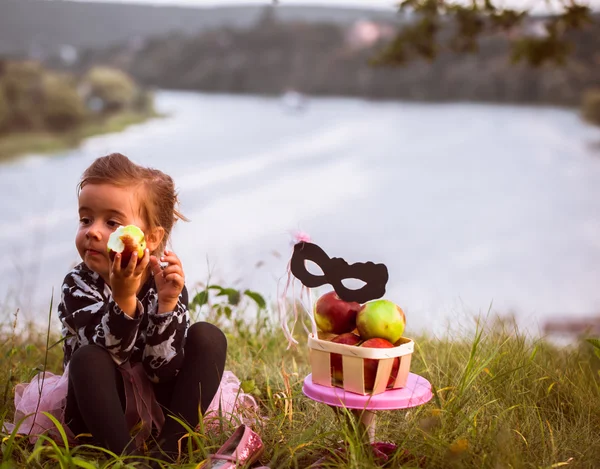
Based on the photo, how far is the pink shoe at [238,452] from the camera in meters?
1.24

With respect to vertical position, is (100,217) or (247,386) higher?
(100,217)

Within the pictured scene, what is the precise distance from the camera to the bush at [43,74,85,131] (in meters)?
6.96

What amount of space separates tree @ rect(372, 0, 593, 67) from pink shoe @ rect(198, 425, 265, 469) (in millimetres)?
2078

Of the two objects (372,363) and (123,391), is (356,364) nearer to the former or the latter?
(372,363)

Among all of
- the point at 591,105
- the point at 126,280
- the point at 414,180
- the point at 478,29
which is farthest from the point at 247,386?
the point at 414,180

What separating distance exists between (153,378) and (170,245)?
0.33m

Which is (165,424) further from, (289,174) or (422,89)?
(289,174)

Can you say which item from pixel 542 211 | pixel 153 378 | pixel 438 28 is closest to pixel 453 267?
pixel 542 211

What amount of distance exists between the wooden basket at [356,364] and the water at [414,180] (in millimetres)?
5690

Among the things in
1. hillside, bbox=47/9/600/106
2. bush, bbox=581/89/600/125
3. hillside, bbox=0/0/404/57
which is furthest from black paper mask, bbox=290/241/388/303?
bush, bbox=581/89/600/125

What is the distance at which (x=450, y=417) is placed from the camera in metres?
1.34

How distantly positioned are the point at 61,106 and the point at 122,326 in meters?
6.35

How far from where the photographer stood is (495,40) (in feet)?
24.9

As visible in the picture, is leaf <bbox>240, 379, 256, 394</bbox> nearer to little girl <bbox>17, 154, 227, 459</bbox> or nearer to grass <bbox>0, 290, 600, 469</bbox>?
grass <bbox>0, 290, 600, 469</bbox>
